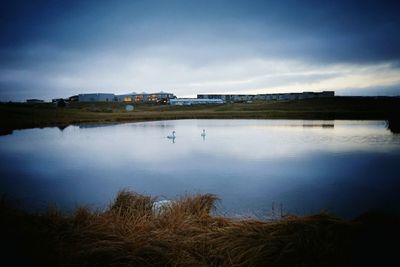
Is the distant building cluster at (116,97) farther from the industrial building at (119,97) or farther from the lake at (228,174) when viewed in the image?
the lake at (228,174)

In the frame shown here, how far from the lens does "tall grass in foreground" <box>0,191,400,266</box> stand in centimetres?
372

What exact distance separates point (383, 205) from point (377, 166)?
713 cm

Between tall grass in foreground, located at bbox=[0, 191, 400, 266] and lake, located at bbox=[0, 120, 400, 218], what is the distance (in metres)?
3.22

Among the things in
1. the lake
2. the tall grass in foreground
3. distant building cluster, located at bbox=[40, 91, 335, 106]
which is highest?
distant building cluster, located at bbox=[40, 91, 335, 106]

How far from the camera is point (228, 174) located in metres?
14.3

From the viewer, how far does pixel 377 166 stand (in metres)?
15.4

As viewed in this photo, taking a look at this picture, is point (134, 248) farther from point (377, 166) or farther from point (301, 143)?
point (301, 143)

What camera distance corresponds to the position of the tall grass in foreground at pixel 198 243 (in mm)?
3725

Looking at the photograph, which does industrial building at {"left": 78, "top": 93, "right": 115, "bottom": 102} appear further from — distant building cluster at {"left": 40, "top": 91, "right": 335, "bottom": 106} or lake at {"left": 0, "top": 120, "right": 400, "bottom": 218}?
lake at {"left": 0, "top": 120, "right": 400, "bottom": 218}

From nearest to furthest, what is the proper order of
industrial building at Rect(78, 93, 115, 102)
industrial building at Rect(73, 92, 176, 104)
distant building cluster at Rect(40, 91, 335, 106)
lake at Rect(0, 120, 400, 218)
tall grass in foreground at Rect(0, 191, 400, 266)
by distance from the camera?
tall grass in foreground at Rect(0, 191, 400, 266) → lake at Rect(0, 120, 400, 218) → distant building cluster at Rect(40, 91, 335, 106) → industrial building at Rect(78, 93, 115, 102) → industrial building at Rect(73, 92, 176, 104)

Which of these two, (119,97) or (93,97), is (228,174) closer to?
(93,97)

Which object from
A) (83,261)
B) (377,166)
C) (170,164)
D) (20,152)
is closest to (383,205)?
Result: (377,166)

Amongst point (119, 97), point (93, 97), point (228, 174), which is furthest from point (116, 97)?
point (228, 174)

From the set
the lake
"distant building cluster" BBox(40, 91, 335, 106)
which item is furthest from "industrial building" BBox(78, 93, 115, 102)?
the lake
